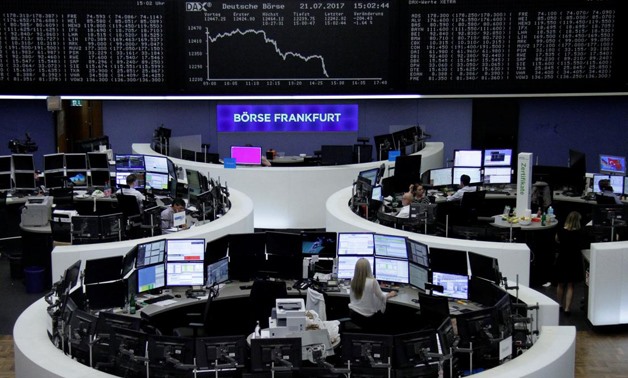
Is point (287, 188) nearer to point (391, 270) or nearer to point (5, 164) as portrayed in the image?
point (5, 164)

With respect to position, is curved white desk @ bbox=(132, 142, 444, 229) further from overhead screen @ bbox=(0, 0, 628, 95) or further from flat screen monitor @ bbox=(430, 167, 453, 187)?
overhead screen @ bbox=(0, 0, 628, 95)

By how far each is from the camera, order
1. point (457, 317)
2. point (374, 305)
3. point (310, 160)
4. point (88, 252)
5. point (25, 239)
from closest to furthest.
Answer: point (457, 317)
point (374, 305)
point (88, 252)
point (25, 239)
point (310, 160)

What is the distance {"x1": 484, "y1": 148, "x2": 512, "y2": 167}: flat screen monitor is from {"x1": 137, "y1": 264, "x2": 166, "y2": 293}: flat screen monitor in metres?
7.29

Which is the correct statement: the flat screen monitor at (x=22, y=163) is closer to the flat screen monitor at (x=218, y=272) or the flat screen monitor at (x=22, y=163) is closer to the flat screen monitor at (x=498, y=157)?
the flat screen monitor at (x=218, y=272)

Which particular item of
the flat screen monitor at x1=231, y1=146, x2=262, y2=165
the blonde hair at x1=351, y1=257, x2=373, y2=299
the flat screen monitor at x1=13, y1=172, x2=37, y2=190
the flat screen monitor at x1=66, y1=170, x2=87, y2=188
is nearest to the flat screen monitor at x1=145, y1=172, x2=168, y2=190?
the flat screen monitor at x1=66, y1=170, x2=87, y2=188

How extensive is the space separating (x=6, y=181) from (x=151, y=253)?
608cm

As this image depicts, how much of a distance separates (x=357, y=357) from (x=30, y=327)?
106 inches

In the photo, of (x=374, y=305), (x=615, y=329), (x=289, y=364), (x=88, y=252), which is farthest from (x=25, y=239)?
(x=615, y=329)

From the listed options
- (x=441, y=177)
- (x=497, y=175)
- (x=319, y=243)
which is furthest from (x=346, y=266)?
(x=497, y=175)

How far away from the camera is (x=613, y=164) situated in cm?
1493

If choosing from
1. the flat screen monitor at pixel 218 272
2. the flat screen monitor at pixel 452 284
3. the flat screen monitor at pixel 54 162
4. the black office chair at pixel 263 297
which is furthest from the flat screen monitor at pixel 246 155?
the flat screen monitor at pixel 452 284

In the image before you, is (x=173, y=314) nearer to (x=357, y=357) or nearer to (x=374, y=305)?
(x=374, y=305)

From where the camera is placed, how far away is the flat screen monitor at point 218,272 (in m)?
9.41

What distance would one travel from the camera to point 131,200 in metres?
12.4
